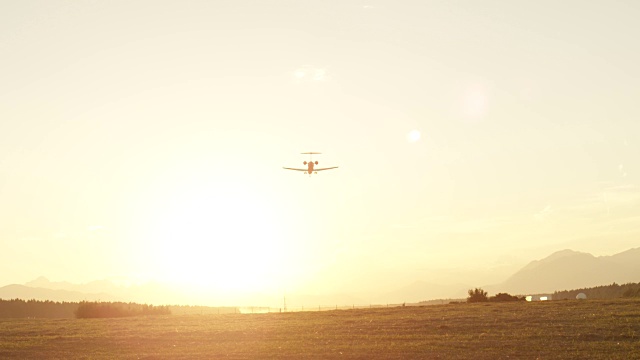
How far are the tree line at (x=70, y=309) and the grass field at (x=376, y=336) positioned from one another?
4355 centimetres

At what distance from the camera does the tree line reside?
144500 mm

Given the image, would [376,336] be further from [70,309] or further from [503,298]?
[70,309]

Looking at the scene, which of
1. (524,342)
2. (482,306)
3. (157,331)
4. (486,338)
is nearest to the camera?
(524,342)

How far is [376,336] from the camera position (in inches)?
2813

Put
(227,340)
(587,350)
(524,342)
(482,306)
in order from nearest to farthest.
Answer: (587,350)
(524,342)
(227,340)
(482,306)

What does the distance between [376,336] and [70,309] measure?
5130 inches

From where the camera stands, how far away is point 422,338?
224 feet

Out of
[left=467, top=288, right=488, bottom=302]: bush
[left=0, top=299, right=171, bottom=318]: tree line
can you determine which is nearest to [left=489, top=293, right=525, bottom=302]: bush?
[left=467, top=288, right=488, bottom=302]: bush

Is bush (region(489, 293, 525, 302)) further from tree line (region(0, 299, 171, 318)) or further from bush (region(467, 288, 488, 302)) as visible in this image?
tree line (region(0, 299, 171, 318))

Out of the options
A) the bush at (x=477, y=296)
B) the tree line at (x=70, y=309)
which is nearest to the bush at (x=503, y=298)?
the bush at (x=477, y=296)

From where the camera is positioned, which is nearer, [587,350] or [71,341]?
[587,350]

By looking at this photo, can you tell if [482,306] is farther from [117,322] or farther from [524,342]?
[117,322]

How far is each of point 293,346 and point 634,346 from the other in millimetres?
29757

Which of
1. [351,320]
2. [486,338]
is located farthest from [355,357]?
[351,320]
